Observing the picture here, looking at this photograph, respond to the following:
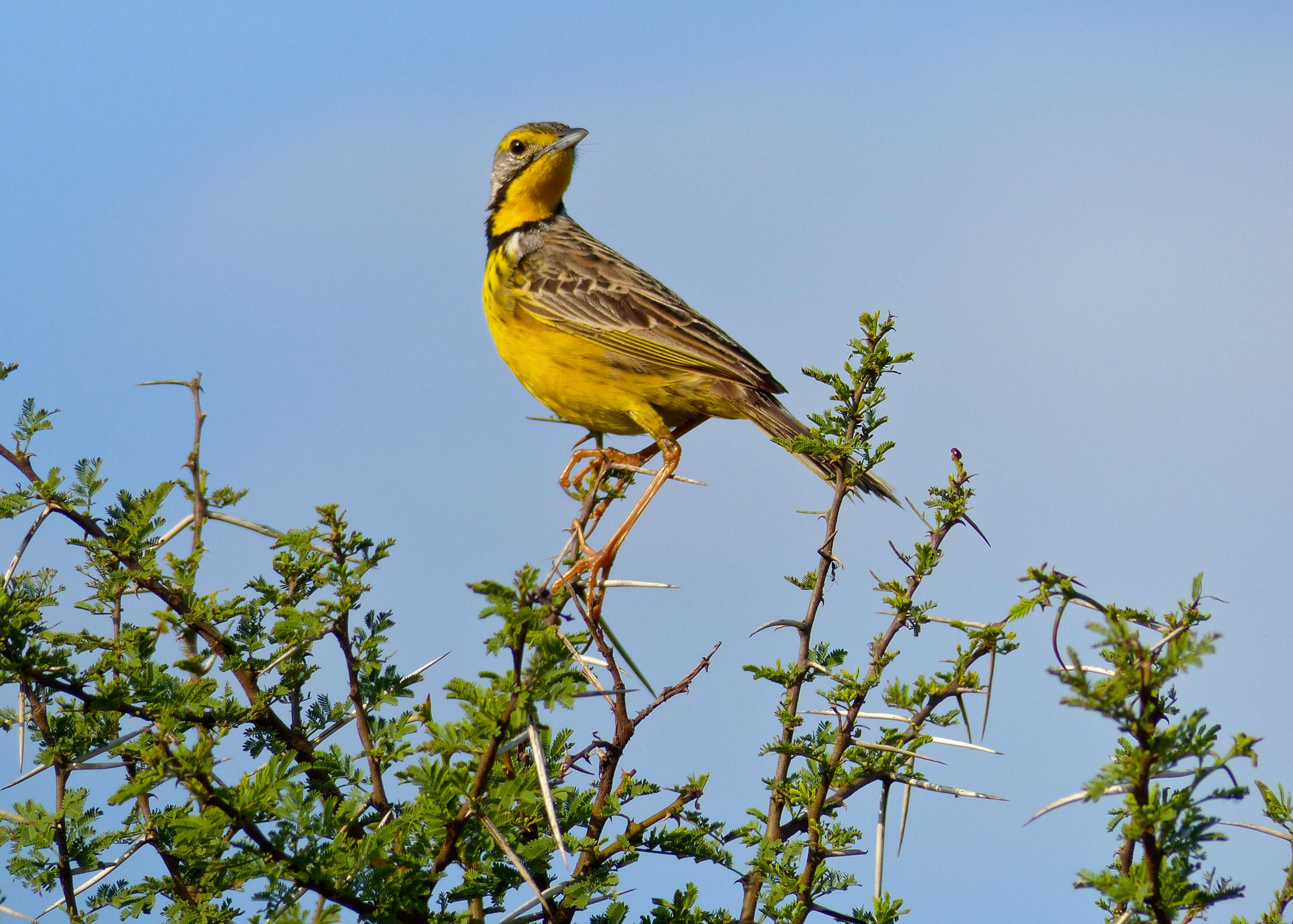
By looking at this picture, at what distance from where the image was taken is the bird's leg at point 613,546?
4500 mm

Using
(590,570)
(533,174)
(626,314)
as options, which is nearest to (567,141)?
(533,174)

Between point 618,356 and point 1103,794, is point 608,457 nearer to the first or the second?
point 618,356

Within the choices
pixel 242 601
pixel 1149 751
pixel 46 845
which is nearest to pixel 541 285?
pixel 242 601

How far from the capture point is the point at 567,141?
7871 millimetres

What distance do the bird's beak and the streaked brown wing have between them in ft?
2.26

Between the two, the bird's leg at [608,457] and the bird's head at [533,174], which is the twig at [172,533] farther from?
the bird's head at [533,174]

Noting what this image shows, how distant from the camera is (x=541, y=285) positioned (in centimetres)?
709

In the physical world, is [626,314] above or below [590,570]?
above

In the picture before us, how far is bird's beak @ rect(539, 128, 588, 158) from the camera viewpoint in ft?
25.8

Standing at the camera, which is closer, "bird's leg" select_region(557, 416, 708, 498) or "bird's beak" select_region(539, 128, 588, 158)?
"bird's leg" select_region(557, 416, 708, 498)

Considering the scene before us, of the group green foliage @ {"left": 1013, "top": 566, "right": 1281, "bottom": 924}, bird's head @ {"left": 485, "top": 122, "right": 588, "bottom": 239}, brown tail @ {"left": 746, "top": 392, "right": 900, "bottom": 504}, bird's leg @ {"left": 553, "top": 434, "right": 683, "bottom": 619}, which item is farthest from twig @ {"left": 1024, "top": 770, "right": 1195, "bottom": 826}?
bird's head @ {"left": 485, "top": 122, "right": 588, "bottom": 239}

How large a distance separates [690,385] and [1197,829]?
4.28m

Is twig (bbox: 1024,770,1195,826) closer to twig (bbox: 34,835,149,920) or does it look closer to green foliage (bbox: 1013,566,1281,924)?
green foliage (bbox: 1013,566,1281,924)

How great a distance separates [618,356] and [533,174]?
2.19m
